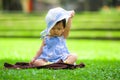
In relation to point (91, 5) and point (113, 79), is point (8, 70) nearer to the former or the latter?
point (113, 79)

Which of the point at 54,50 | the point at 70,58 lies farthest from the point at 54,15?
the point at 70,58

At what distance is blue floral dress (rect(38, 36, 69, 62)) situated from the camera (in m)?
7.33

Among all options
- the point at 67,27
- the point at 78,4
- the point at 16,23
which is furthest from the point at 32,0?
the point at 67,27

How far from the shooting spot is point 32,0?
32.8 metres

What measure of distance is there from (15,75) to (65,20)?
4.75 ft

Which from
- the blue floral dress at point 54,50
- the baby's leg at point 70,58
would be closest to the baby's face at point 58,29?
the blue floral dress at point 54,50

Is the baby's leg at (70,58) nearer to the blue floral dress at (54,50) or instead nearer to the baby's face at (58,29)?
the blue floral dress at (54,50)

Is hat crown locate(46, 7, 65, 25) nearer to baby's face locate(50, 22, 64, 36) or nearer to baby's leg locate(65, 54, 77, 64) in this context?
baby's face locate(50, 22, 64, 36)

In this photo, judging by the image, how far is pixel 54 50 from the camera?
24.2 ft

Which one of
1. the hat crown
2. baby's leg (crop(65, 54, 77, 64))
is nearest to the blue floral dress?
baby's leg (crop(65, 54, 77, 64))

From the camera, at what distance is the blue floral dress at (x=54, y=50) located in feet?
24.1

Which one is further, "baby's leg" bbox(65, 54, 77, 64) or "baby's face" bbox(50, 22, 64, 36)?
"baby's face" bbox(50, 22, 64, 36)

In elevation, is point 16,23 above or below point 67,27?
below

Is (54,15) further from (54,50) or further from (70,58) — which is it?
(70,58)
